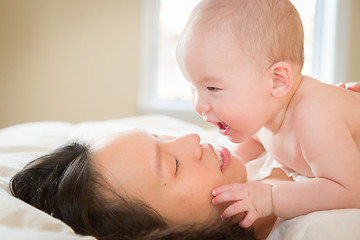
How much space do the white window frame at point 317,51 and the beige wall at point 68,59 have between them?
0.29 feet

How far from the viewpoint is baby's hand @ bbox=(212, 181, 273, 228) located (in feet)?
2.92

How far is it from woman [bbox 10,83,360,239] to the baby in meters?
0.06

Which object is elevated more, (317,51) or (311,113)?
(311,113)

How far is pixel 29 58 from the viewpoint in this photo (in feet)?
12.2

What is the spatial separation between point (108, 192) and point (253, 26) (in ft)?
1.76

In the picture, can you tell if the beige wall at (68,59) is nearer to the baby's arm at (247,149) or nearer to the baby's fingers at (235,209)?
the baby's arm at (247,149)

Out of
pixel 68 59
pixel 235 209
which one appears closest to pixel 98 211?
pixel 235 209

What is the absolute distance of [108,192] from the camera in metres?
0.81

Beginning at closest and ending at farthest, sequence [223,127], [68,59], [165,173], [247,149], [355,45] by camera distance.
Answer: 1. [165,173]
2. [223,127]
3. [247,149]
4. [355,45]
5. [68,59]

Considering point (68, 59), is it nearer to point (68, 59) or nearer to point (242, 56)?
point (68, 59)

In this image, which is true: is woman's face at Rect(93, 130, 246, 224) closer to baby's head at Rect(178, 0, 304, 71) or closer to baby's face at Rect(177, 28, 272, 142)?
baby's face at Rect(177, 28, 272, 142)

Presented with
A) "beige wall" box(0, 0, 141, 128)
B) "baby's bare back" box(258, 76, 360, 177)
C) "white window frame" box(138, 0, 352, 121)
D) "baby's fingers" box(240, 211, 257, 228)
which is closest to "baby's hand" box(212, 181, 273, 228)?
"baby's fingers" box(240, 211, 257, 228)

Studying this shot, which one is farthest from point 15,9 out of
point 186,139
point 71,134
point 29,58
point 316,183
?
point 316,183

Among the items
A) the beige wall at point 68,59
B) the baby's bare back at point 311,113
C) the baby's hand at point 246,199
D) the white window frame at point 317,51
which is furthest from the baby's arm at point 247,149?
the beige wall at point 68,59
